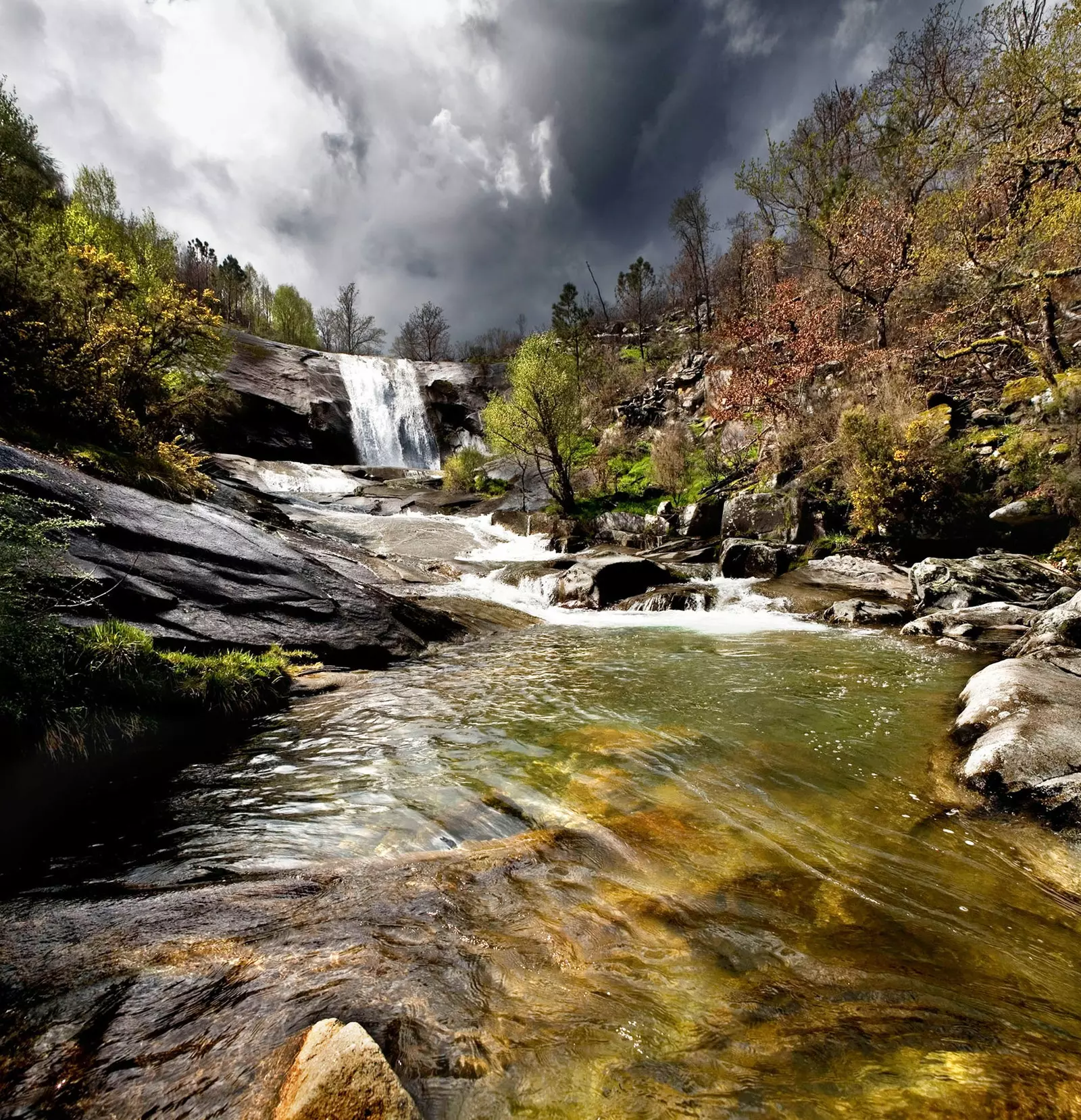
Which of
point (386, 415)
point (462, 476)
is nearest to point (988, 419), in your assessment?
point (462, 476)

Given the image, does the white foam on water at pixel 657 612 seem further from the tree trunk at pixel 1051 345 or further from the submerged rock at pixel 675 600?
the tree trunk at pixel 1051 345

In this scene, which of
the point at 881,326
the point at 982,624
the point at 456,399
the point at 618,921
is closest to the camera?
the point at 618,921

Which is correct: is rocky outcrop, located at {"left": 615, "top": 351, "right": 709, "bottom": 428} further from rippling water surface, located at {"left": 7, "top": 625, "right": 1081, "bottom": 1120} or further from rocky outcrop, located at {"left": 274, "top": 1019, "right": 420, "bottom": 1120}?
rocky outcrop, located at {"left": 274, "top": 1019, "right": 420, "bottom": 1120}

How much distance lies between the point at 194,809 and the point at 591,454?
29.0m

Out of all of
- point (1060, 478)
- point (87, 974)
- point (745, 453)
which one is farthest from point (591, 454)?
point (87, 974)

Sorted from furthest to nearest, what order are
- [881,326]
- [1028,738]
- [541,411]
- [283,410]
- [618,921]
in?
[283,410]
[541,411]
[881,326]
[1028,738]
[618,921]

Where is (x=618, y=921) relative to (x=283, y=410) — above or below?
below

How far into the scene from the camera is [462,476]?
101 feet

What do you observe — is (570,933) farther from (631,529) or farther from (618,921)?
(631,529)

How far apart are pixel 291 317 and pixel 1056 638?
63129 mm

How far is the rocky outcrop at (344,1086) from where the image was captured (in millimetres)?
1353

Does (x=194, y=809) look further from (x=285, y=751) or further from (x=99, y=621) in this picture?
(x=99, y=621)

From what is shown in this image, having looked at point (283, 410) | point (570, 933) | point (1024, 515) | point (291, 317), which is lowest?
point (570, 933)

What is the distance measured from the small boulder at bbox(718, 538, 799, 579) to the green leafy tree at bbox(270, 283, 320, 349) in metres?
52.6
